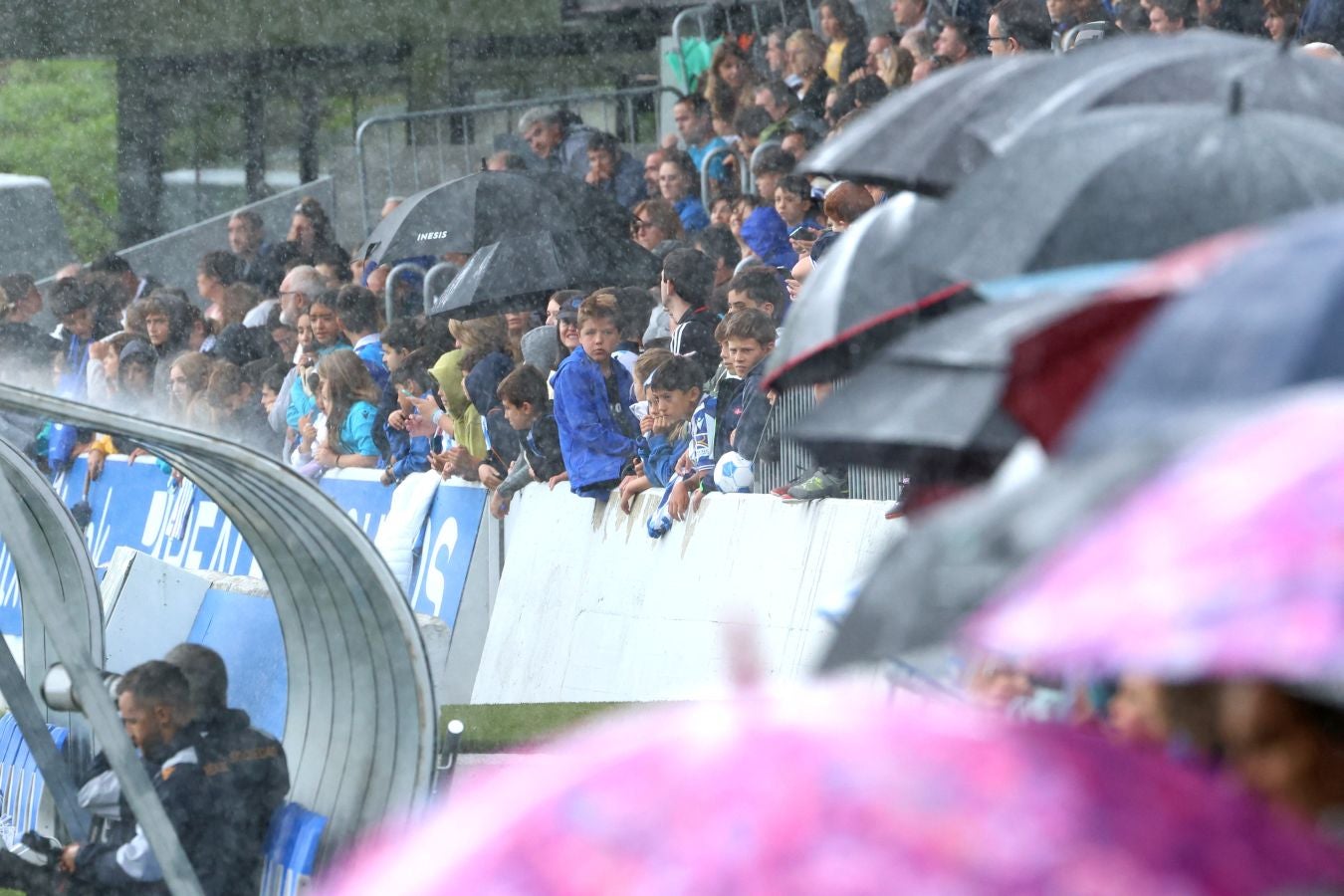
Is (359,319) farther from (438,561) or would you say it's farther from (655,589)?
(655,589)

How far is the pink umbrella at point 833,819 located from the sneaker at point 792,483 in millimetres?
7970

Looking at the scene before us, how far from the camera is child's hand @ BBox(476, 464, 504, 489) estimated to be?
12242mm

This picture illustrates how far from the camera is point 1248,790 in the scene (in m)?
1.58

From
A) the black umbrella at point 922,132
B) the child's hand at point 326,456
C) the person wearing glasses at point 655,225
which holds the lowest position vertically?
the child's hand at point 326,456

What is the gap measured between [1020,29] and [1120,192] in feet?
33.1

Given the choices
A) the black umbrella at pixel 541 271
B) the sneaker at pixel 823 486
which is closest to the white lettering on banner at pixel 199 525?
the black umbrella at pixel 541 271

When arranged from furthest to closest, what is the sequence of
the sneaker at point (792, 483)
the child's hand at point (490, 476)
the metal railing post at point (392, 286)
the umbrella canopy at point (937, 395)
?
the metal railing post at point (392, 286) < the child's hand at point (490, 476) < the sneaker at point (792, 483) < the umbrella canopy at point (937, 395)

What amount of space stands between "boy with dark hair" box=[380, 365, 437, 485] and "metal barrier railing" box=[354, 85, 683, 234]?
766cm

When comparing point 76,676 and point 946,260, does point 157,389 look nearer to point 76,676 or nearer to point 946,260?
point 76,676

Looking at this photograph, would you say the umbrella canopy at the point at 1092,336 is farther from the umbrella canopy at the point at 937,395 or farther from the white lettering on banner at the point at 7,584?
the white lettering on banner at the point at 7,584

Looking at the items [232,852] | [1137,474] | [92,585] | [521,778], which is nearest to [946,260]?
[1137,474]

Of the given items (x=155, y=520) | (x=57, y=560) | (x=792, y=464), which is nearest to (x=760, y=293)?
(x=792, y=464)

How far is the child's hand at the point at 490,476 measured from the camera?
12242mm

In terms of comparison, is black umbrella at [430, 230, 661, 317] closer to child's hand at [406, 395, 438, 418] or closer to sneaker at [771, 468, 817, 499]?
child's hand at [406, 395, 438, 418]
